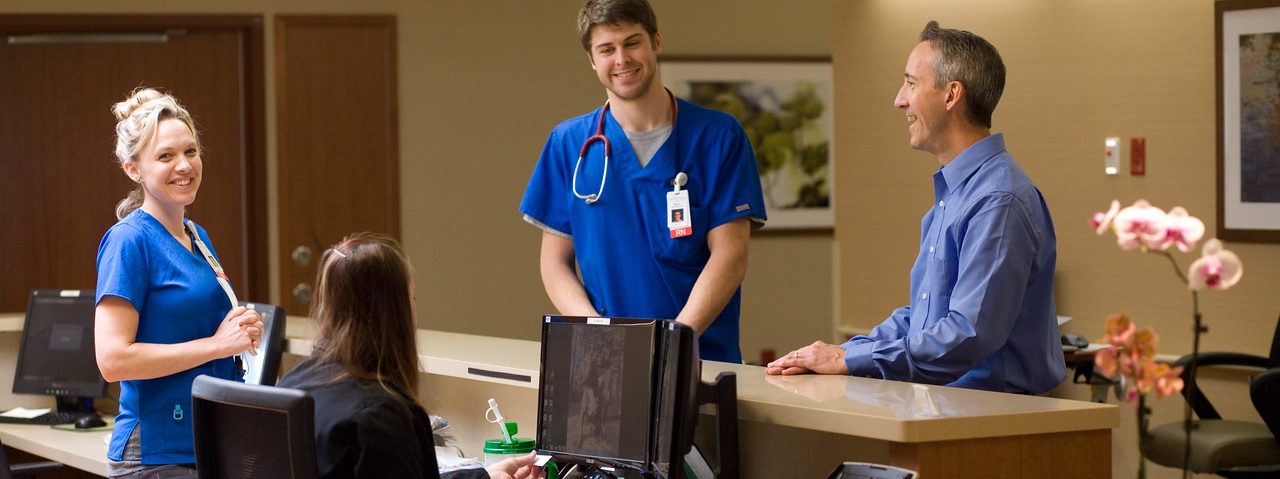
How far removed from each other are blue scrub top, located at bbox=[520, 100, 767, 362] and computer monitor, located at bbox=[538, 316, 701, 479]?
0.61 meters

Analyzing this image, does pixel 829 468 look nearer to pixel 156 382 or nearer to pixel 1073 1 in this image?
pixel 156 382

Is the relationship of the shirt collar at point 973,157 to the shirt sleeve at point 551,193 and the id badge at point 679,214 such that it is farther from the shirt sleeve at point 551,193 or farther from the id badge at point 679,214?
the shirt sleeve at point 551,193

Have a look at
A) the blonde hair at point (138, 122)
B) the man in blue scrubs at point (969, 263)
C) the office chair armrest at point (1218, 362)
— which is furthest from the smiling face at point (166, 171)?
the office chair armrest at point (1218, 362)

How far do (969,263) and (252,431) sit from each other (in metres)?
1.13

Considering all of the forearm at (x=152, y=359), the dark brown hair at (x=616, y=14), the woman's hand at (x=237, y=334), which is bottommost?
the forearm at (x=152, y=359)

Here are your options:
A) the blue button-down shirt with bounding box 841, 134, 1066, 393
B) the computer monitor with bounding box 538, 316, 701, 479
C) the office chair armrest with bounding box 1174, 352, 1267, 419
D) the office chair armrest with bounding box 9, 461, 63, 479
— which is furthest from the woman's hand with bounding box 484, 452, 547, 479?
the office chair armrest with bounding box 1174, 352, 1267, 419

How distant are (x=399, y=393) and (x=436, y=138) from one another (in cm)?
413

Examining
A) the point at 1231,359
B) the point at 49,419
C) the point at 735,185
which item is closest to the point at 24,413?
the point at 49,419

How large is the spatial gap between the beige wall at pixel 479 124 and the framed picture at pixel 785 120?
0.29m

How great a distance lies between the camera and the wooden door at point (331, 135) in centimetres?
550

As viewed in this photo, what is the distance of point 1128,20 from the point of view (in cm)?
439

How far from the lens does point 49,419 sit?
376cm

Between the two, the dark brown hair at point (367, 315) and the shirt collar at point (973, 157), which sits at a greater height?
the shirt collar at point (973, 157)

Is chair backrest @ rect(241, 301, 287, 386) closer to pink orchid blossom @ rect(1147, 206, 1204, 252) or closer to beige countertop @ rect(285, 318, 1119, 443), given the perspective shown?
beige countertop @ rect(285, 318, 1119, 443)
